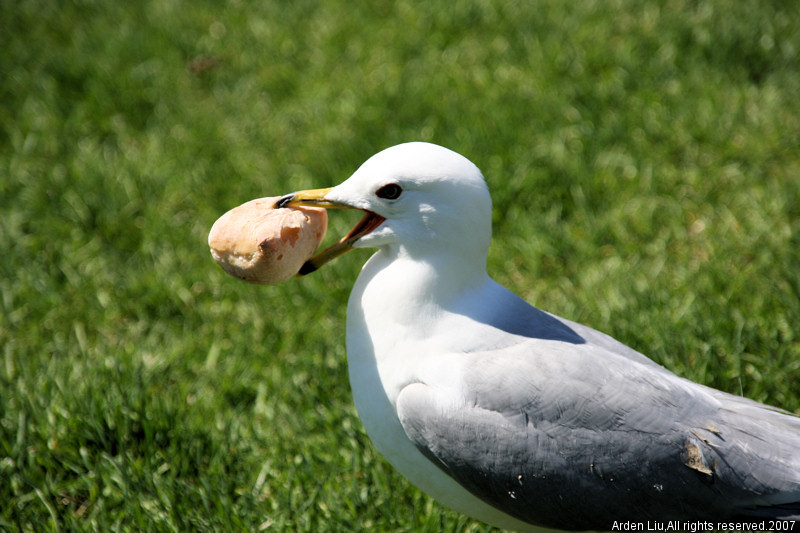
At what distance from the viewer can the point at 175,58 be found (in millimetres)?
6438

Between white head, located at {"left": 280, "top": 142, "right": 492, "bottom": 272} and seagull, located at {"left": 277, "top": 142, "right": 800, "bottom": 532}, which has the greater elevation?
white head, located at {"left": 280, "top": 142, "right": 492, "bottom": 272}

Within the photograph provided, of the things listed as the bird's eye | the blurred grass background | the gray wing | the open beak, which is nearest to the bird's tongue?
the open beak

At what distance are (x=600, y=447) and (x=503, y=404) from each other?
324 millimetres

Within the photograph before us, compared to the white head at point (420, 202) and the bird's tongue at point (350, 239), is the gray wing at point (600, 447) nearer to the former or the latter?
the white head at point (420, 202)

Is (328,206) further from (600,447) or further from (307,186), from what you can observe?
(307,186)

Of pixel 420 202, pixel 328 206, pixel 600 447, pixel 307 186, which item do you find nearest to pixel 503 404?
pixel 600 447

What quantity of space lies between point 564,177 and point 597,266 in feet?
2.45

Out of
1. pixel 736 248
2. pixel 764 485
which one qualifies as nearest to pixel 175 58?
pixel 736 248

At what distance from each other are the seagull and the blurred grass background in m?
0.67

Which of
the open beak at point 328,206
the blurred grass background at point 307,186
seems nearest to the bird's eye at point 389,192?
the open beak at point 328,206

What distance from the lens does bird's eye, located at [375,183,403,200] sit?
2633mm

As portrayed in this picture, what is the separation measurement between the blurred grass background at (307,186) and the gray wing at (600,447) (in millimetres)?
713

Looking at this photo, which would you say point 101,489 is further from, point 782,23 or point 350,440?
point 782,23

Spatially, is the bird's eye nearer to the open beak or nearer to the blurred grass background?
the open beak
